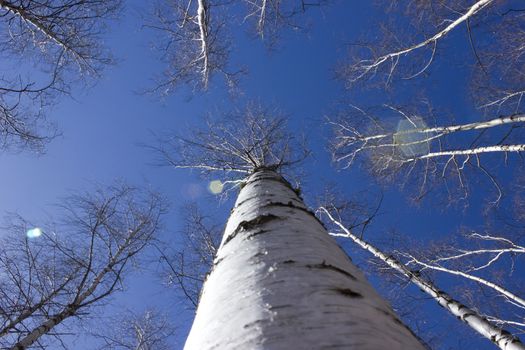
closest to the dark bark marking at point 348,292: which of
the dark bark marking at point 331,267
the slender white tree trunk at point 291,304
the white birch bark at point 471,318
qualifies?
the slender white tree trunk at point 291,304

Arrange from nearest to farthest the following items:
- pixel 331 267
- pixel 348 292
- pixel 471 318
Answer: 1. pixel 348 292
2. pixel 331 267
3. pixel 471 318

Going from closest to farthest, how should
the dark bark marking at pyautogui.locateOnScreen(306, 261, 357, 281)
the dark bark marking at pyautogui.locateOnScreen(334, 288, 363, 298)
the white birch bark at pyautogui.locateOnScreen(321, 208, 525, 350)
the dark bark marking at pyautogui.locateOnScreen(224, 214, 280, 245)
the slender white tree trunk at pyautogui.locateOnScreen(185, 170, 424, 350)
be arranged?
1. the slender white tree trunk at pyautogui.locateOnScreen(185, 170, 424, 350)
2. the dark bark marking at pyautogui.locateOnScreen(334, 288, 363, 298)
3. the dark bark marking at pyautogui.locateOnScreen(306, 261, 357, 281)
4. the dark bark marking at pyautogui.locateOnScreen(224, 214, 280, 245)
5. the white birch bark at pyautogui.locateOnScreen(321, 208, 525, 350)

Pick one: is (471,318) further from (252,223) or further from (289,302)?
(289,302)

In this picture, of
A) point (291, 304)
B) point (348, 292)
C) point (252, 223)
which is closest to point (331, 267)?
point (348, 292)

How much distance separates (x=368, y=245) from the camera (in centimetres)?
600

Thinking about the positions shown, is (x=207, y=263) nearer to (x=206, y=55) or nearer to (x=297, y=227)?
(x=206, y=55)

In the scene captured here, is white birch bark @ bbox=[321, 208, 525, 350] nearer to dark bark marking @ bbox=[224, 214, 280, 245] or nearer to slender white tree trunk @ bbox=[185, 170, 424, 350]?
dark bark marking @ bbox=[224, 214, 280, 245]

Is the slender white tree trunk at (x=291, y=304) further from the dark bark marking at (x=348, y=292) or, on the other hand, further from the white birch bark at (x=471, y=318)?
the white birch bark at (x=471, y=318)

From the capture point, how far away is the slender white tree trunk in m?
0.79

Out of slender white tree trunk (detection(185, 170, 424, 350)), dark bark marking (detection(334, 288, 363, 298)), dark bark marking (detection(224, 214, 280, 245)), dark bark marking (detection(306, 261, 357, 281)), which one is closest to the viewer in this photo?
slender white tree trunk (detection(185, 170, 424, 350))

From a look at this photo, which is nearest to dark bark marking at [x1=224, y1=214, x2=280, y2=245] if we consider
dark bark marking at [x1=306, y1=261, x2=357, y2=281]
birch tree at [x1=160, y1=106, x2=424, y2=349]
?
birch tree at [x1=160, y1=106, x2=424, y2=349]

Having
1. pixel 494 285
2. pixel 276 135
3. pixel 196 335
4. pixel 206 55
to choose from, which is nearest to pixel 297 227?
pixel 196 335

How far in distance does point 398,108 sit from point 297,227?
6789 millimetres

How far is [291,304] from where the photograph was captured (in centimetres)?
91
